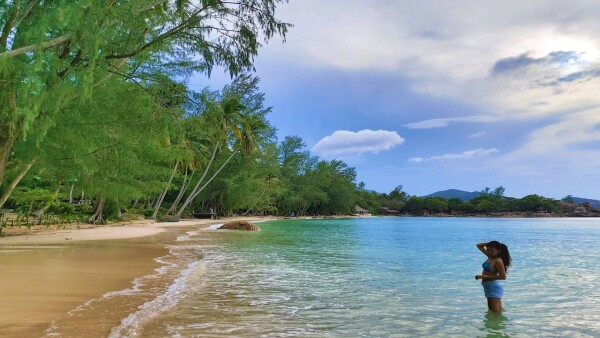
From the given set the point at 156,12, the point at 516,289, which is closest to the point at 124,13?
the point at 156,12

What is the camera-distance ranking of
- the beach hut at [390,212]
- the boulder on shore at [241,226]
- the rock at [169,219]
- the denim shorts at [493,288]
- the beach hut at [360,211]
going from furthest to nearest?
the beach hut at [390,212], the beach hut at [360,211], the rock at [169,219], the boulder on shore at [241,226], the denim shorts at [493,288]

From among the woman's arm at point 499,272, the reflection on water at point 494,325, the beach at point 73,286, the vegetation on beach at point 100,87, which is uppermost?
the vegetation on beach at point 100,87

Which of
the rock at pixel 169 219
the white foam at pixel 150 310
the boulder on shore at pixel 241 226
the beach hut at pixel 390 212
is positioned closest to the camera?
the white foam at pixel 150 310

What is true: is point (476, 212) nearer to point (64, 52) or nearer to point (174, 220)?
point (174, 220)

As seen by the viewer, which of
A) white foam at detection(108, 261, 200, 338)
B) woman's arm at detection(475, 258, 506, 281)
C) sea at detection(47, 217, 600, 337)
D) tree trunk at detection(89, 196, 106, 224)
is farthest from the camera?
tree trunk at detection(89, 196, 106, 224)

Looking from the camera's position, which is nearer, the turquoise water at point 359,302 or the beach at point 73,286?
the beach at point 73,286

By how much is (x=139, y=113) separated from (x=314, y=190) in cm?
6758

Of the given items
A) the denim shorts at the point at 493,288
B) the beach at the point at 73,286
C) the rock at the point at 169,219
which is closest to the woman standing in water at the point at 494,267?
the denim shorts at the point at 493,288

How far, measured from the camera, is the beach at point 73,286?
4.91 m

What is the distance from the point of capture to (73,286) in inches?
284

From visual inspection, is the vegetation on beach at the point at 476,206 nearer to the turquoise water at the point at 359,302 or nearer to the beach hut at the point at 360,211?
the beach hut at the point at 360,211

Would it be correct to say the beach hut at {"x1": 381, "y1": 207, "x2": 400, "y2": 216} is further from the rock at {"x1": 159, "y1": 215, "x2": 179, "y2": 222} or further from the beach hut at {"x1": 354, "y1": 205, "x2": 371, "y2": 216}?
the rock at {"x1": 159, "y1": 215, "x2": 179, "y2": 222}

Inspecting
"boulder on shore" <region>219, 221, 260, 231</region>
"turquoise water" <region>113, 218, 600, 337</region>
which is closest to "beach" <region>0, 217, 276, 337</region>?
"turquoise water" <region>113, 218, 600, 337</region>

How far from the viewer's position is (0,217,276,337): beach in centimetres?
491
